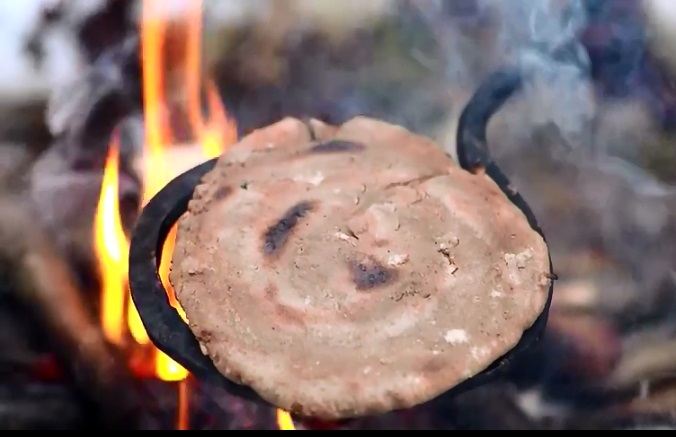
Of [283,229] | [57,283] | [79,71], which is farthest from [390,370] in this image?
[79,71]

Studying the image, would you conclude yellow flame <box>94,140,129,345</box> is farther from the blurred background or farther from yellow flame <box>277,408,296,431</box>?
yellow flame <box>277,408,296,431</box>

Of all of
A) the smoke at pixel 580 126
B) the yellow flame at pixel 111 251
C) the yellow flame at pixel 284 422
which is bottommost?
the yellow flame at pixel 284 422

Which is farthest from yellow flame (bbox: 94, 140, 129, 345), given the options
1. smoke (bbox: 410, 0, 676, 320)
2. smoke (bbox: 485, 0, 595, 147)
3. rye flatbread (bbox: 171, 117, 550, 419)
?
smoke (bbox: 485, 0, 595, 147)

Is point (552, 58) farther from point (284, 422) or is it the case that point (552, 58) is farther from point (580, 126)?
point (284, 422)

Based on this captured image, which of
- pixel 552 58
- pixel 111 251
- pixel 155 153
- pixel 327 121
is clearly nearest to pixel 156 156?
pixel 155 153

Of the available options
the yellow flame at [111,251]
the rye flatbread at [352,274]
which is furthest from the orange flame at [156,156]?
the rye flatbread at [352,274]

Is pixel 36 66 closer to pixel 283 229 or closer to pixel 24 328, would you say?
pixel 24 328

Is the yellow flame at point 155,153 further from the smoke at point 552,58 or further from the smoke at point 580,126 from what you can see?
the smoke at point 552,58
